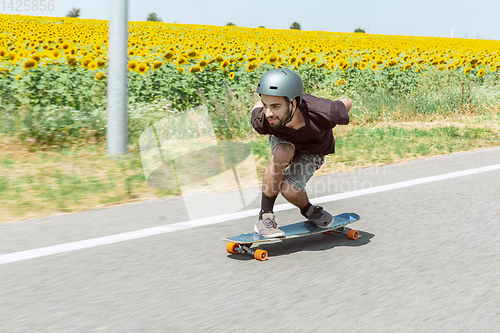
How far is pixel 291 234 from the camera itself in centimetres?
369

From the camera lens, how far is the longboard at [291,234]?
11.3ft

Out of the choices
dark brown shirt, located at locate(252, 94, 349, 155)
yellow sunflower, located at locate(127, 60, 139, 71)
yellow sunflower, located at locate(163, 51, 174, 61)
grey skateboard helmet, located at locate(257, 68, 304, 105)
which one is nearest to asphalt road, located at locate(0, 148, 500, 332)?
dark brown shirt, located at locate(252, 94, 349, 155)

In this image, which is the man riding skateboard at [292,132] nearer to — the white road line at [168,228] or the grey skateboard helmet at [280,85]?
the grey skateboard helmet at [280,85]

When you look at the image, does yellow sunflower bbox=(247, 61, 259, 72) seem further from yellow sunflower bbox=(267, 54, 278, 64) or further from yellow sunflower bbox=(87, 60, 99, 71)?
yellow sunflower bbox=(87, 60, 99, 71)

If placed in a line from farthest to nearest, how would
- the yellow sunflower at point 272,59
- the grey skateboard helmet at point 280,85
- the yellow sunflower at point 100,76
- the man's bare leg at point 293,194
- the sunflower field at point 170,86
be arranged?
the yellow sunflower at point 272,59, the yellow sunflower at point 100,76, the sunflower field at point 170,86, the man's bare leg at point 293,194, the grey skateboard helmet at point 280,85

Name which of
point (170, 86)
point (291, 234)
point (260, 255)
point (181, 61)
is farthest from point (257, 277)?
point (181, 61)

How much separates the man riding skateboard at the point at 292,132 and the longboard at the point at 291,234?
0.05m

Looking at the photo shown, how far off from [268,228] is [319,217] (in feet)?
1.52

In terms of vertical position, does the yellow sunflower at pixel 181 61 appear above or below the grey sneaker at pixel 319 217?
above

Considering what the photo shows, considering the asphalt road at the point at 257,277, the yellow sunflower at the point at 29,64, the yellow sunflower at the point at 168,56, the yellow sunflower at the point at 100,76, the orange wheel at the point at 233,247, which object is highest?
the yellow sunflower at the point at 168,56

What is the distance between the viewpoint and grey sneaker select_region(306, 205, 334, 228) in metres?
3.86

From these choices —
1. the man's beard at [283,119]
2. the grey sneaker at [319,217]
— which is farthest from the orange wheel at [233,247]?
the man's beard at [283,119]

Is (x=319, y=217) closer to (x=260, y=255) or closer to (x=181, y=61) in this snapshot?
(x=260, y=255)

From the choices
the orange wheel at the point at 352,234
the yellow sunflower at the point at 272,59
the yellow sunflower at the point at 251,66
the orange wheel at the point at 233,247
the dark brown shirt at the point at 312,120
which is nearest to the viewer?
the dark brown shirt at the point at 312,120
